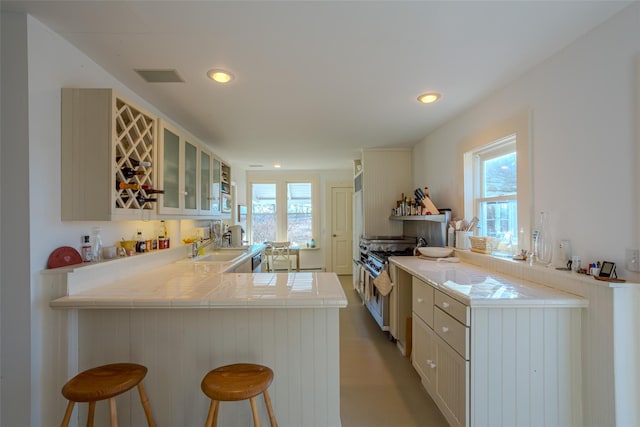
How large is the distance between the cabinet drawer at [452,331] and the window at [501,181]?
0.79 metres

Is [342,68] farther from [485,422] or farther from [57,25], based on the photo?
[485,422]

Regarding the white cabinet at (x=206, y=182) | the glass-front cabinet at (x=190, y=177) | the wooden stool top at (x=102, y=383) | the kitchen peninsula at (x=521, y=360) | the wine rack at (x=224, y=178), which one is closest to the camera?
the wooden stool top at (x=102, y=383)

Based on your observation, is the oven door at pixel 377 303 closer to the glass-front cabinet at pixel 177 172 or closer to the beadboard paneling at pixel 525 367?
the beadboard paneling at pixel 525 367

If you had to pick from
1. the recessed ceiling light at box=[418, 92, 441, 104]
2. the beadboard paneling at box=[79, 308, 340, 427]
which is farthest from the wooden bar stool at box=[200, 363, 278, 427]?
the recessed ceiling light at box=[418, 92, 441, 104]

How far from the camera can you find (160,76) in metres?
1.89

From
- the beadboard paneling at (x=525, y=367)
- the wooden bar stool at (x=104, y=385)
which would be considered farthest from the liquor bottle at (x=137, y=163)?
the beadboard paneling at (x=525, y=367)

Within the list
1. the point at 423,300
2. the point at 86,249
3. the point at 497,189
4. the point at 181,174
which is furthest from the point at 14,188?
the point at 497,189

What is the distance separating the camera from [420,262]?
2559 millimetres

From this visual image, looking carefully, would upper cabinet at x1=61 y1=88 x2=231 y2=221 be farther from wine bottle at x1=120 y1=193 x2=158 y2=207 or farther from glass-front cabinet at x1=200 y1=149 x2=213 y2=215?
glass-front cabinet at x1=200 y1=149 x2=213 y2=215

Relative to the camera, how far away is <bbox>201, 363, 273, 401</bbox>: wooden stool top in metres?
1.23

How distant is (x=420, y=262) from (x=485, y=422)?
128cm

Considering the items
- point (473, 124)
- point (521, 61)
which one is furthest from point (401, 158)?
point (521, 61)

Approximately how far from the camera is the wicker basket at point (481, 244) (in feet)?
7.54

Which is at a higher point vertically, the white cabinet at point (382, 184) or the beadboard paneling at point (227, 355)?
the white cabinet at point (382, 184)
